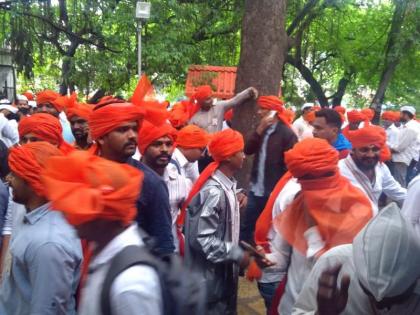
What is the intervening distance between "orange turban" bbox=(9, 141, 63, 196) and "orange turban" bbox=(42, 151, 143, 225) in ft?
1.96

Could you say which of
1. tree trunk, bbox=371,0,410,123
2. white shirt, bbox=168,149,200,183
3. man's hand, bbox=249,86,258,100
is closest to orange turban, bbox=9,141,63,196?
white shirt, bbox=168,149,200,183

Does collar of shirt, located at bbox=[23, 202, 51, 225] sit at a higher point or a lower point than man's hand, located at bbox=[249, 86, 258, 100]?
lower

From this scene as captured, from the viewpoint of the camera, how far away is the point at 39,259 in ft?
8.15

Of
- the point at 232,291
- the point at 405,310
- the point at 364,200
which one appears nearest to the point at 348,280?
the point at 405,310

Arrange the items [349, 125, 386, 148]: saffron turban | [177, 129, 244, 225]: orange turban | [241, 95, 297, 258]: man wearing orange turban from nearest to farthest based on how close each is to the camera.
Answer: [177, 129, 244, 225]: orange turban < [349, 125, 386, 148]: saffron turban < [241, 95, 297, 258]: man wearing orange turban

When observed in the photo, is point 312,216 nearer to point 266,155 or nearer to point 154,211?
point 154,211

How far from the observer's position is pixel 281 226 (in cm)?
339

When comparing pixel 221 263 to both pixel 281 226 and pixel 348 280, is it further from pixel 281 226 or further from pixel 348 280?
pixel 348 280

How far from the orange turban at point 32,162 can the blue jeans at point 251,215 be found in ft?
11.9

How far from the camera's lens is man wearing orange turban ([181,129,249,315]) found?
149 inches

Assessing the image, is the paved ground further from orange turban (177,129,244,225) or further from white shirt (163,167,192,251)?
orange turban (177,129,244,225)

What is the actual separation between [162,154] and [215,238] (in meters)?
0.94

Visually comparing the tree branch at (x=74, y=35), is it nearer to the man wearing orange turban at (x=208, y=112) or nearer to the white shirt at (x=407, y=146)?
the man wearing orange turban at (x=208, y=112)

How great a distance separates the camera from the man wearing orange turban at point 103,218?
1864mm
